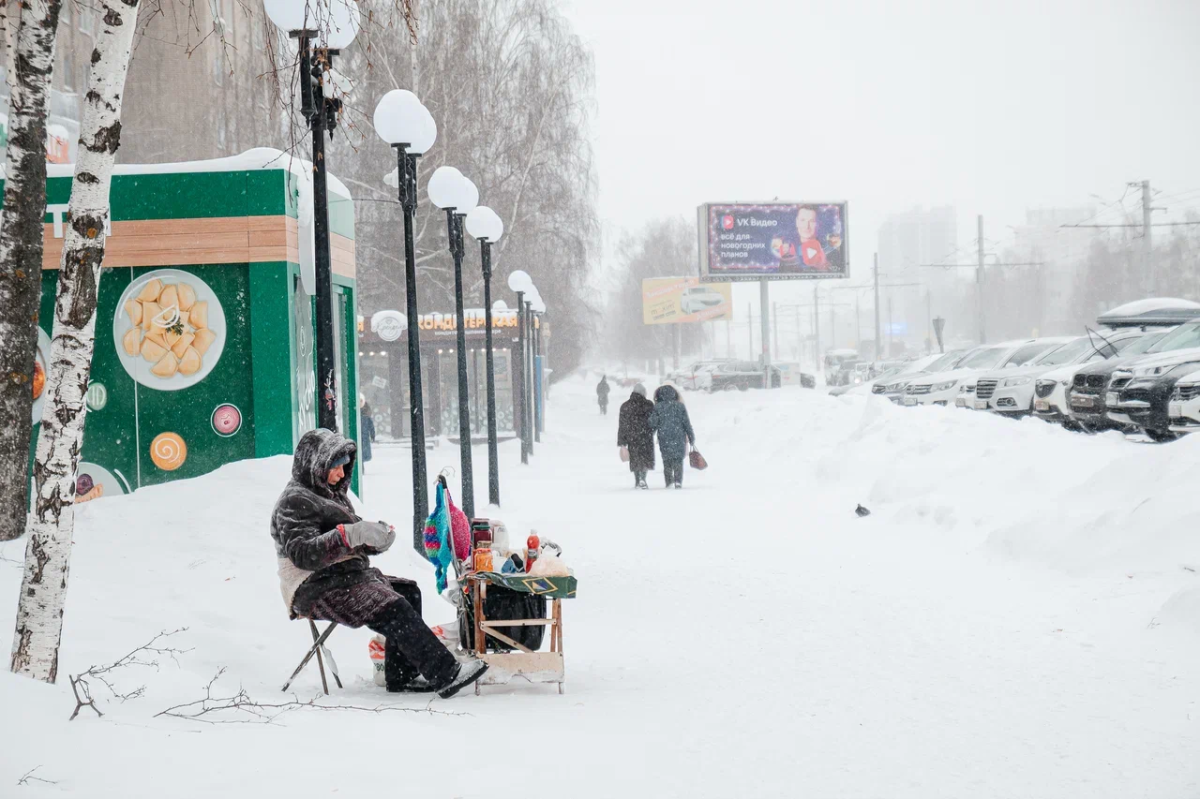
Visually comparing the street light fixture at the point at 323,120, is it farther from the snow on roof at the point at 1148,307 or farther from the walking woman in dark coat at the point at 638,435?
the snow on roof at the point at 1148,307

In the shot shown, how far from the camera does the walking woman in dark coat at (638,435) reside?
16.2m

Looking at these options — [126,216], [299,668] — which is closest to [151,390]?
[126,216]

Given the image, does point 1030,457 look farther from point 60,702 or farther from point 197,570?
point 60,702

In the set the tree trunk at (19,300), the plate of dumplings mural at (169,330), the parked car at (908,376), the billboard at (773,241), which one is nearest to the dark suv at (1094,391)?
the parked car at (908,376)

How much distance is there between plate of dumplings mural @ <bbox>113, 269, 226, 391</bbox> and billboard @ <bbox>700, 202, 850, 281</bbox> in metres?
31.4

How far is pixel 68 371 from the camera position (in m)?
4.28

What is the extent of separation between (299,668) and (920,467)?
341 inches

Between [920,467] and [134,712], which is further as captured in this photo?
[920,467]

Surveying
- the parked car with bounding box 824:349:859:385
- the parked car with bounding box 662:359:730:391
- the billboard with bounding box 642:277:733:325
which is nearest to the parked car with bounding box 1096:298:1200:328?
the parked car with bounding box 662:359:730:391

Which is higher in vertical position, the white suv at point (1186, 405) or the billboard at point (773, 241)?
the billboard at point (773, 241)

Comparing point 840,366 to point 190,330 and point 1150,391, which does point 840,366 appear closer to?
point 1150,391

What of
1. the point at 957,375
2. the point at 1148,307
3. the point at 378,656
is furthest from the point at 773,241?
the point at 378,656

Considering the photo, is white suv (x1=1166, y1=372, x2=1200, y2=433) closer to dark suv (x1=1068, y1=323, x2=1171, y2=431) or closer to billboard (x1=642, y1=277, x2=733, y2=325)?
dark suv (x1=1068, y1=323, x2=1171, y2=431)

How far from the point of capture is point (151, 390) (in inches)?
389
